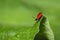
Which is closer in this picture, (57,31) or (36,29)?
(36,29)

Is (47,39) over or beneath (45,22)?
beneath

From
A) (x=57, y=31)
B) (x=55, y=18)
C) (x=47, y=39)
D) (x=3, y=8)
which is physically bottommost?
(x=47, y=39)

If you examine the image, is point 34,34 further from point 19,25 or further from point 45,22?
point 19,25

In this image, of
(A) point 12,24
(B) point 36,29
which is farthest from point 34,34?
(A) point 12,24

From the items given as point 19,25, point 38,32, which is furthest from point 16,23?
point 38,32

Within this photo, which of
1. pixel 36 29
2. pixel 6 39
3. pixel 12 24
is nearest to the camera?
pixel 36 29

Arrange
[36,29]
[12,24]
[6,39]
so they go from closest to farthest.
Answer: [36,29], [6,39], [12,24]
